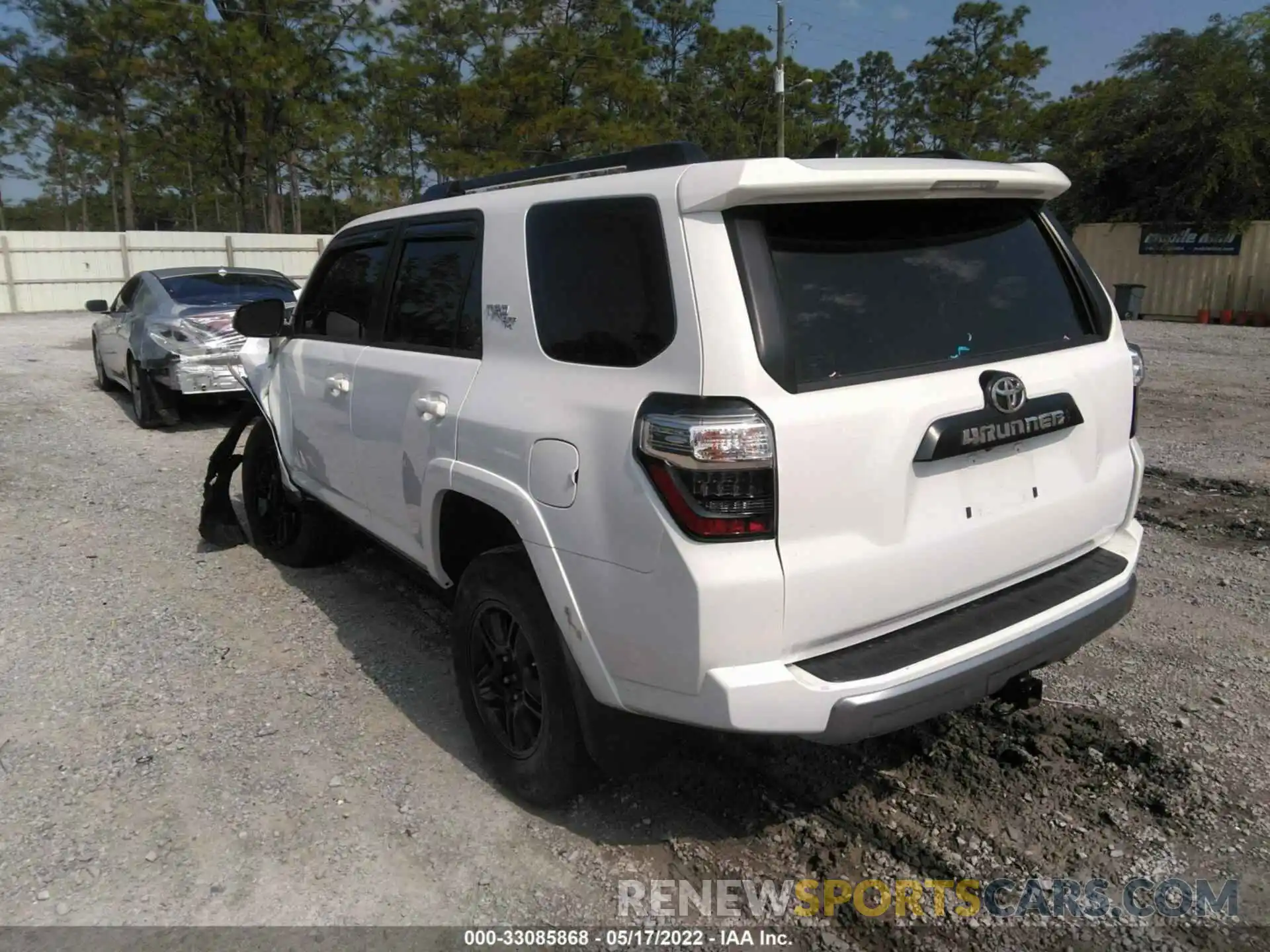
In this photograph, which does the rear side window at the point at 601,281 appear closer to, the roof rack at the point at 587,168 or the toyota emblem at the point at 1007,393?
the roof rack at the point at 587,168

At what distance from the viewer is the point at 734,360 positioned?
7.20 ft

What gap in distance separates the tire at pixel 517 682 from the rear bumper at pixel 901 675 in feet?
1.19

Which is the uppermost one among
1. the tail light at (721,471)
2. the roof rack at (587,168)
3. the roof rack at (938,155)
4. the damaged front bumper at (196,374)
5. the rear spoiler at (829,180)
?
the roof rack at (938,155)

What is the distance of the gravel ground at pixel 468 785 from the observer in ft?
8.63

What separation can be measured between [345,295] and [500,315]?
1592 mm

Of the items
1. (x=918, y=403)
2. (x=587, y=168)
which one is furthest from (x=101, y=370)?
(x=918, y=403)

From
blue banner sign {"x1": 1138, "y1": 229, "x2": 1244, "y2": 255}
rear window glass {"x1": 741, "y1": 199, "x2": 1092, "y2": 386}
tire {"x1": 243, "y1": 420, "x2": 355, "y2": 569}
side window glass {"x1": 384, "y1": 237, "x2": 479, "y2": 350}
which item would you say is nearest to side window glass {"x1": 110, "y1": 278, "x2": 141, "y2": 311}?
tire {"x1": 243, "y1": 420, "x2": 355, "y2": 569}

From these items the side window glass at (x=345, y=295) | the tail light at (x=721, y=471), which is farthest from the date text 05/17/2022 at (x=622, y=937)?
the side window glass at (x=345, y=295)

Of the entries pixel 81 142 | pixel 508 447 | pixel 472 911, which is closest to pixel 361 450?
pixel 508 447

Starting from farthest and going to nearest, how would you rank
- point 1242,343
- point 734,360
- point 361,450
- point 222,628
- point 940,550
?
point 1242,343
point 222,628
point 361,450
point 940,550
point 734,360

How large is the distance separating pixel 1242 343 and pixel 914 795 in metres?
15.6

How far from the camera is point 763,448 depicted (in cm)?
216

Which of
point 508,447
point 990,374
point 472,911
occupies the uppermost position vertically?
point 990,374

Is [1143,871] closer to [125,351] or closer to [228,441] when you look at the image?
[228,441]
